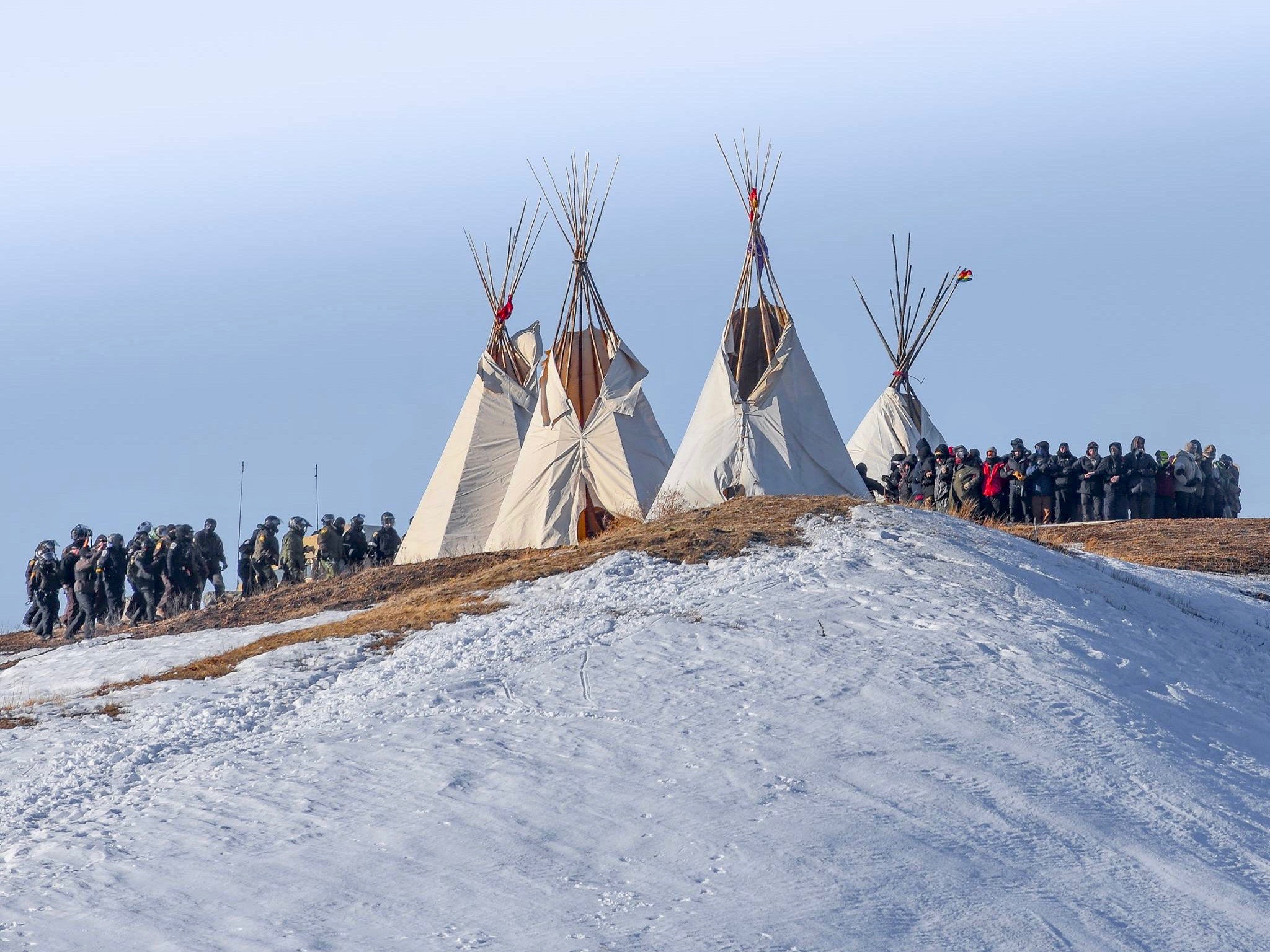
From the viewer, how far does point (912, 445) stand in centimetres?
2334

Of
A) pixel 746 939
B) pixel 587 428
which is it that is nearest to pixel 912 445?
pixel 587 428

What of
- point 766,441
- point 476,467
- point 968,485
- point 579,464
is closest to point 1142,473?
point 968,485

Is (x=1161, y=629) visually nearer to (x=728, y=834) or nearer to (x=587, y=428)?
(x=728, y=834)

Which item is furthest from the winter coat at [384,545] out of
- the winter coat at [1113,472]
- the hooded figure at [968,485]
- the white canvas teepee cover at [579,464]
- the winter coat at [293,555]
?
the winter coat at [1113,472]

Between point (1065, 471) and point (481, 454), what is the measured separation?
24.9 feet

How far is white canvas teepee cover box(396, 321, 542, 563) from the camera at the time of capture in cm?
1917

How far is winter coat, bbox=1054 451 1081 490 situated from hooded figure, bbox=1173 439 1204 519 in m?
1.39

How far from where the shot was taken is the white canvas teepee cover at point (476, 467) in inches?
755

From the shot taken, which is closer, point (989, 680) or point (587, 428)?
point (989, 680)

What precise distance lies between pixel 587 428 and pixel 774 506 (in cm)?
491

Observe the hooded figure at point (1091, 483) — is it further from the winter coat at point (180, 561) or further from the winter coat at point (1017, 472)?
A: the winter coat at point (180, 561)

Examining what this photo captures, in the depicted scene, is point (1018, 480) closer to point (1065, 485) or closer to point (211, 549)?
point (1065, 485)

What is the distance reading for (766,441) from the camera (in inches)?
670

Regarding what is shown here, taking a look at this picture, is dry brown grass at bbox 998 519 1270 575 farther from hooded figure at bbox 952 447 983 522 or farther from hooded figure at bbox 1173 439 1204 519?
hooded figure at bbox 1173 439 1204 519
